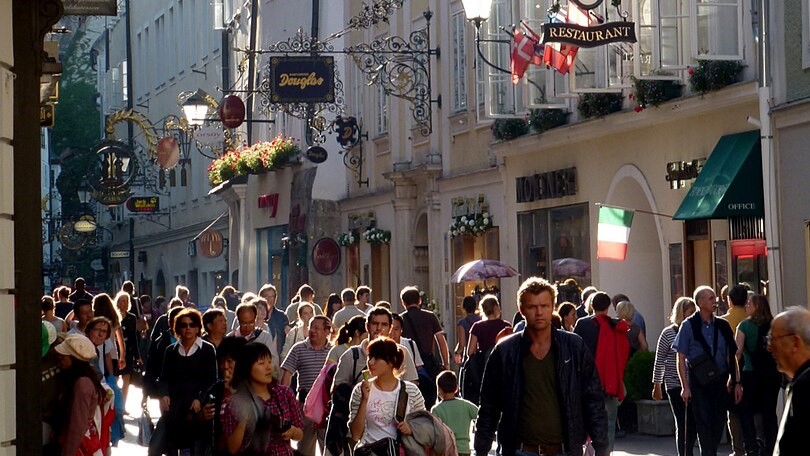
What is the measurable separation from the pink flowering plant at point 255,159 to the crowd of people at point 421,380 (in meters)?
20.8

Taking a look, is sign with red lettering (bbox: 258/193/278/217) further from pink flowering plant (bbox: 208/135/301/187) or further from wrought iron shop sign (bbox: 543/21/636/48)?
wrought iron shop sign (bbox: 543/21/636/48)

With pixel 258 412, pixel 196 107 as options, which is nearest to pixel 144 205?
pixel 196 107

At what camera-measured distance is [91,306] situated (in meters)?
21.2

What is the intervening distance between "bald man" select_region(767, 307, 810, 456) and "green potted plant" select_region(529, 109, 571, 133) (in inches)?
789

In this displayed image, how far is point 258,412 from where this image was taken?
10461 mm

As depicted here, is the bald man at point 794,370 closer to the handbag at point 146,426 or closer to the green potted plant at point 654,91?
the handbag at point 146,426

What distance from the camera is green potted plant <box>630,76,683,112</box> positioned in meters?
23.6

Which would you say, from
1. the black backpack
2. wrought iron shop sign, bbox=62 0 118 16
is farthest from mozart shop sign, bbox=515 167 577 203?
wrought iron shop sign, bbox=62 0 118 16

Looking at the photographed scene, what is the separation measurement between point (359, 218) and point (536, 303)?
3026 cm

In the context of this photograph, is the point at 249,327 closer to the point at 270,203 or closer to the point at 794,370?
the point at 794,370

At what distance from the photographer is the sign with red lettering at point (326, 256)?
38906mm

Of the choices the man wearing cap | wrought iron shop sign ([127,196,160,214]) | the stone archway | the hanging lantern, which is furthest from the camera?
wrought iron shop sign ([127,196,160,214])

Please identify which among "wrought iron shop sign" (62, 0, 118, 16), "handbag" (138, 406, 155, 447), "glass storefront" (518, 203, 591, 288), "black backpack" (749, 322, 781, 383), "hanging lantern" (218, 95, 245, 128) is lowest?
"handbag" (138, 406, 155, 447)

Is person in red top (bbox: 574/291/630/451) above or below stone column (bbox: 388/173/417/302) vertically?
below
